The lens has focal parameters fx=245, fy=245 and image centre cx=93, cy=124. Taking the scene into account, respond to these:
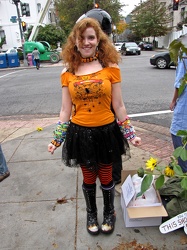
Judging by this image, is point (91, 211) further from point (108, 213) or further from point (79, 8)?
point (79, 8)

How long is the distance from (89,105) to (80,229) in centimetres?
119

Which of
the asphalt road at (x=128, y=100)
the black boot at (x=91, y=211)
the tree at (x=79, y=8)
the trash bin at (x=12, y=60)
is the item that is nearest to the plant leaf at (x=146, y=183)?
the black boot at (x=91, y=211)

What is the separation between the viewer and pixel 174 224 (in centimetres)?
205

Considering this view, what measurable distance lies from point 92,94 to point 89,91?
0.03m

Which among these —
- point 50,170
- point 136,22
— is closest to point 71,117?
point 50,170

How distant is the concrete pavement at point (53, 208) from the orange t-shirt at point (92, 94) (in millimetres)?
1036

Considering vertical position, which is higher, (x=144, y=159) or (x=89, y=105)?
(x=89, y=105)

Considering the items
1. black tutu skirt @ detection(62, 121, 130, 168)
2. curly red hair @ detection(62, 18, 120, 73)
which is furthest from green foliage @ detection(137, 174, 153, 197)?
curly red hair @ detection(62, 18, 120, 73)

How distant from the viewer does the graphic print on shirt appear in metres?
1.81

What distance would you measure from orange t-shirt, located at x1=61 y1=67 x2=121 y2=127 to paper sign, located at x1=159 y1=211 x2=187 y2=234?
981 mm

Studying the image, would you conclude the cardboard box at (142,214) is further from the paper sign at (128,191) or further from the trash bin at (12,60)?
the trash bin at (12,60)

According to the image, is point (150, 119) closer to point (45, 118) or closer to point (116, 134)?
point (45, 118)

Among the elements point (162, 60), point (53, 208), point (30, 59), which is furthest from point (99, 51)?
point (30, 59)

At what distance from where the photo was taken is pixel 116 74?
6.21 feet
